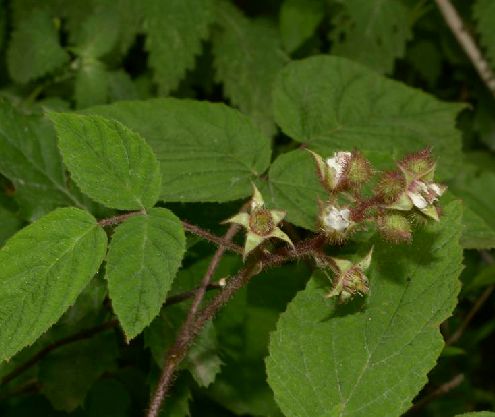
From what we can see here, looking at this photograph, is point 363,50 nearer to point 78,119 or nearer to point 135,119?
point 135,119

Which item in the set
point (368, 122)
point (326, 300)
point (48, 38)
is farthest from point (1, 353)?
point (48, 38)

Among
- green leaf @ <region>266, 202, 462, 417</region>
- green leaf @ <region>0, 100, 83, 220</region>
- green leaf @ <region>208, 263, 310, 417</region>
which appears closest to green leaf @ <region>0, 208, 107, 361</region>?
green leaf @ <region>266, 202, 462, 417</region>

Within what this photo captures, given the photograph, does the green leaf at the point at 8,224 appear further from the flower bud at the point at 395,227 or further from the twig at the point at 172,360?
the flower bud at the point at 395,227

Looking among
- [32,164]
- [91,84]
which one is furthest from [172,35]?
[32,164]

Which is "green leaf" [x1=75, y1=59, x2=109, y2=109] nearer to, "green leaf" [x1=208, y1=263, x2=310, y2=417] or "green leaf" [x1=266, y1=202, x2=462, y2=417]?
"green leaf" [x1=208, y1=263, x2=310, y2=417]

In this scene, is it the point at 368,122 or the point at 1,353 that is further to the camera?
the point at 368,122

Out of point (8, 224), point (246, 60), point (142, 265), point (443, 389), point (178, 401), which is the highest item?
point (142, 265)

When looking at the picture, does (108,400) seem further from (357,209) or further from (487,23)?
(487,23)
